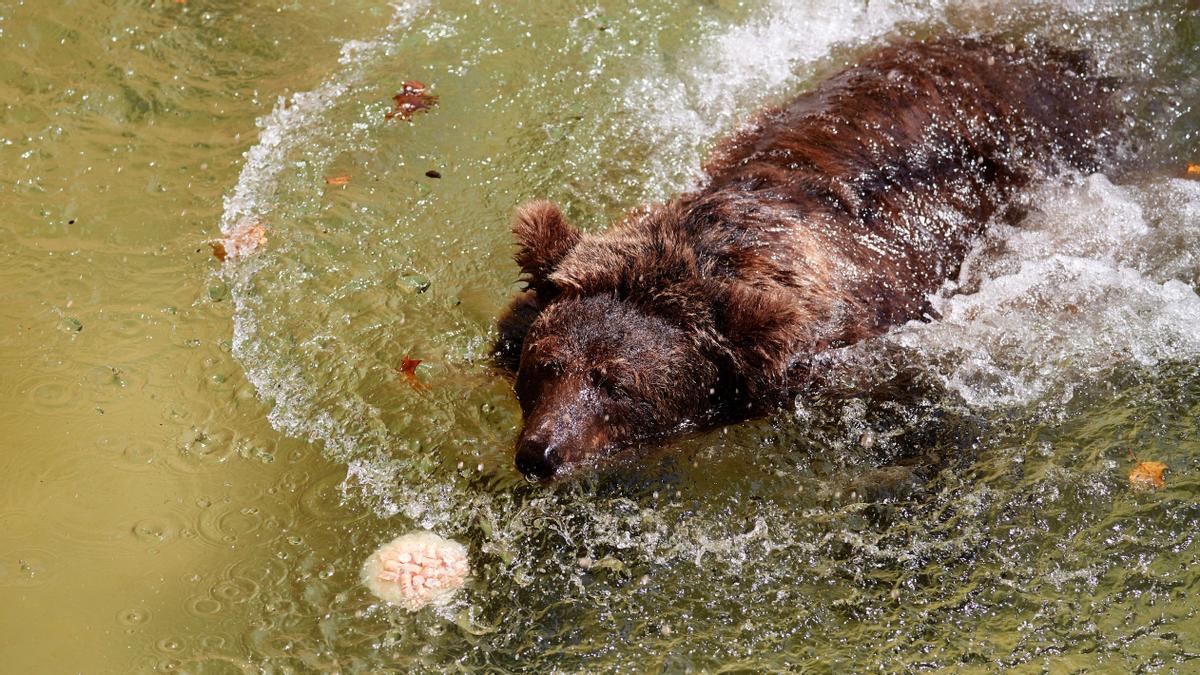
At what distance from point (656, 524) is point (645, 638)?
588 millimetres

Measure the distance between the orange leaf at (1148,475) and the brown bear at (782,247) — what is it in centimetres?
119

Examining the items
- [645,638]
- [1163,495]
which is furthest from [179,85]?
[1163,495]

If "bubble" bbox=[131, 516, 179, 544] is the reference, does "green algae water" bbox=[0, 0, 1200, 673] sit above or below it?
above

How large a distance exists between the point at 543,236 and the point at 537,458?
1143mm

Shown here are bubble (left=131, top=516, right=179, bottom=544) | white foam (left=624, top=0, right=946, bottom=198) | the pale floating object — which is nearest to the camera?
the pale floating object

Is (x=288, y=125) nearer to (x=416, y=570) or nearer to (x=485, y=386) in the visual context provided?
(x=485, y=386)

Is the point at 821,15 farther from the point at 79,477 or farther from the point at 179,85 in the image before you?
the point at 79,477

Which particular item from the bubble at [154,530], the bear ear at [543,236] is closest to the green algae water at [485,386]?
the bubble at [154,530]

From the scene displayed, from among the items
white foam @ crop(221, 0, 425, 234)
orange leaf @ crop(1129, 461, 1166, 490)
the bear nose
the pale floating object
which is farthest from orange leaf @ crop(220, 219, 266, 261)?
orange leaf @ crop(1129, 461, 1166, 490)

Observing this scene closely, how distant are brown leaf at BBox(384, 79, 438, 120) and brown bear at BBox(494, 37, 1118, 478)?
1.87 meters

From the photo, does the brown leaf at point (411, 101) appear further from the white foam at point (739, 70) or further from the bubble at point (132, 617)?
the bubble at point (132, 617)

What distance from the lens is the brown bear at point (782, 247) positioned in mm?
4230

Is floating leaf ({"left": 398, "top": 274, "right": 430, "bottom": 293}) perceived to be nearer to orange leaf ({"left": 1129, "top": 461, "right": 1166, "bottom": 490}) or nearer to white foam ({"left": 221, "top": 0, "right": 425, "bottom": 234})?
white foam ({"left": 221, "top": 0, "right": 425, "bottom": 234})

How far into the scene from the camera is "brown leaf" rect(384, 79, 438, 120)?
6227 millimetres
